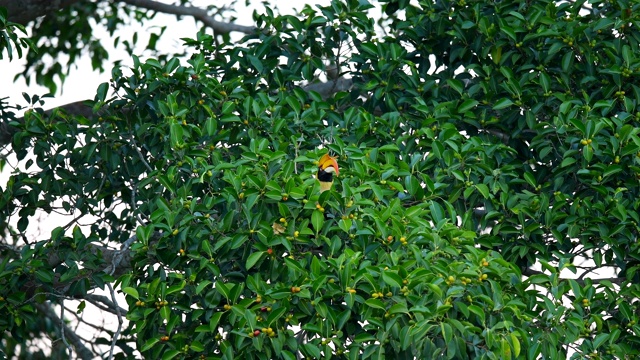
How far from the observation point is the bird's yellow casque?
12.4 feet

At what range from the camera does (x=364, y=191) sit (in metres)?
3.88

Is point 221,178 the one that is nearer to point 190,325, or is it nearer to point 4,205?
point 190,325

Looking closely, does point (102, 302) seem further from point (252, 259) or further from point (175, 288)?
point (252, 259)

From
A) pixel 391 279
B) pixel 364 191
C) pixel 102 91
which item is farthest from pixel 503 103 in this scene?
pixel 102 91

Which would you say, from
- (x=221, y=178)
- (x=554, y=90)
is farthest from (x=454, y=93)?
(x=221, y=178)

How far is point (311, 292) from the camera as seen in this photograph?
3475 mm

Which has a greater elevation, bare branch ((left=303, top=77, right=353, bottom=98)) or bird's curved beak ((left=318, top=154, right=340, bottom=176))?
bird's curved beak ((left=318, top=154, right=340, bottom=176))

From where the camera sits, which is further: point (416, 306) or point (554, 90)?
point (554, 90)

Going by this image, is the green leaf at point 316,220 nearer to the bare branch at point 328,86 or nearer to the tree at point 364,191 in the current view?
the tree at point 364,191

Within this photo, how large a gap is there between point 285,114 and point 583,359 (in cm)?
161

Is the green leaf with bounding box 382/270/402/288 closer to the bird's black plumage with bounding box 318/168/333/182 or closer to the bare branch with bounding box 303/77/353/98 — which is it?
the bird's black plumage with bounding box 318/168/333/182

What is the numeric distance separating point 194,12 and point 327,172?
3.41m

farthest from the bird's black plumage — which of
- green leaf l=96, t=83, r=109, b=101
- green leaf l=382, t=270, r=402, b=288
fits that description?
green leaf l=96, t=83, r=109, b=101

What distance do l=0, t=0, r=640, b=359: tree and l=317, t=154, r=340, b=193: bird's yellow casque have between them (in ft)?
0.16
